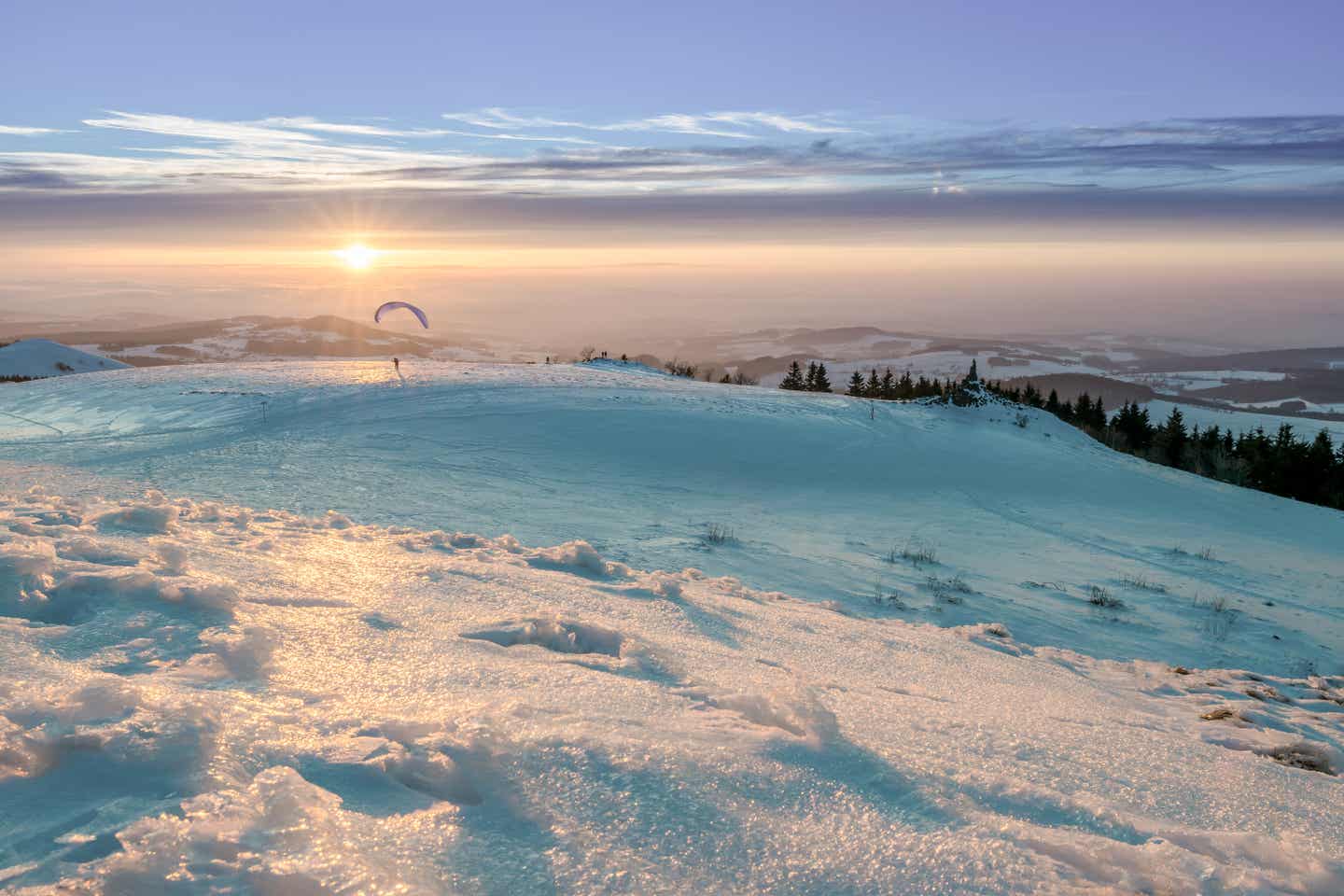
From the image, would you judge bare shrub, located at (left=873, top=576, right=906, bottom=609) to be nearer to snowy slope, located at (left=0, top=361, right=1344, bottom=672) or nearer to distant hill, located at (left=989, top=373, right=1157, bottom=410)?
snowy slope, located at (left=0, top=361, right=1344, bottom=672)

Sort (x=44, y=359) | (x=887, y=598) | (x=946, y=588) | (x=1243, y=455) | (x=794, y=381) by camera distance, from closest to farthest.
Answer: (x=887, y=598) < (x=946, y=588) < (x=1243, y=455) < (x=794, y=381) < (x=44, y=359)

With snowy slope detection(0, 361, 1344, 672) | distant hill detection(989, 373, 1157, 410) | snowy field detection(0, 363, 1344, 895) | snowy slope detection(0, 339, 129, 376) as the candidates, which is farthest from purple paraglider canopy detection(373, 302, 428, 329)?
distant hill detection(989, 373, 1157, 410)

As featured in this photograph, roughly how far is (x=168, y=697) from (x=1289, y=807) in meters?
5.31

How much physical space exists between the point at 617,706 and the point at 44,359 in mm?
147959

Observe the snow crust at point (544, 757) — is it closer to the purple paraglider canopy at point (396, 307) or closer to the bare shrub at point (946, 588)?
the bare shrub at point (946, 588)

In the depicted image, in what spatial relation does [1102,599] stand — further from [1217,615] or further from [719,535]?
[719,535]

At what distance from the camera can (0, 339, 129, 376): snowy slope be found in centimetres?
11388

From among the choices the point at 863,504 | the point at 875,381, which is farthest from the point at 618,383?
the point at 875,381

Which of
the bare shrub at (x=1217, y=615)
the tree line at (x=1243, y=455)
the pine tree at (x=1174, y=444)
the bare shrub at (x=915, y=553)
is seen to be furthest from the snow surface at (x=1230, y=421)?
the bare shrub at (x=915, y=553)

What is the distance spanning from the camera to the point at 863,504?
1659 centimetres

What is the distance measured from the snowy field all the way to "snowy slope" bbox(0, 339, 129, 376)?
12737 cm

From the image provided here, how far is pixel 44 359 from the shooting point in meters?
119

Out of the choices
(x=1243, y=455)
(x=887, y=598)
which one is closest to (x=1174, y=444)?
(x=1243, y=455)

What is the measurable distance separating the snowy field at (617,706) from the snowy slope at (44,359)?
418ft
